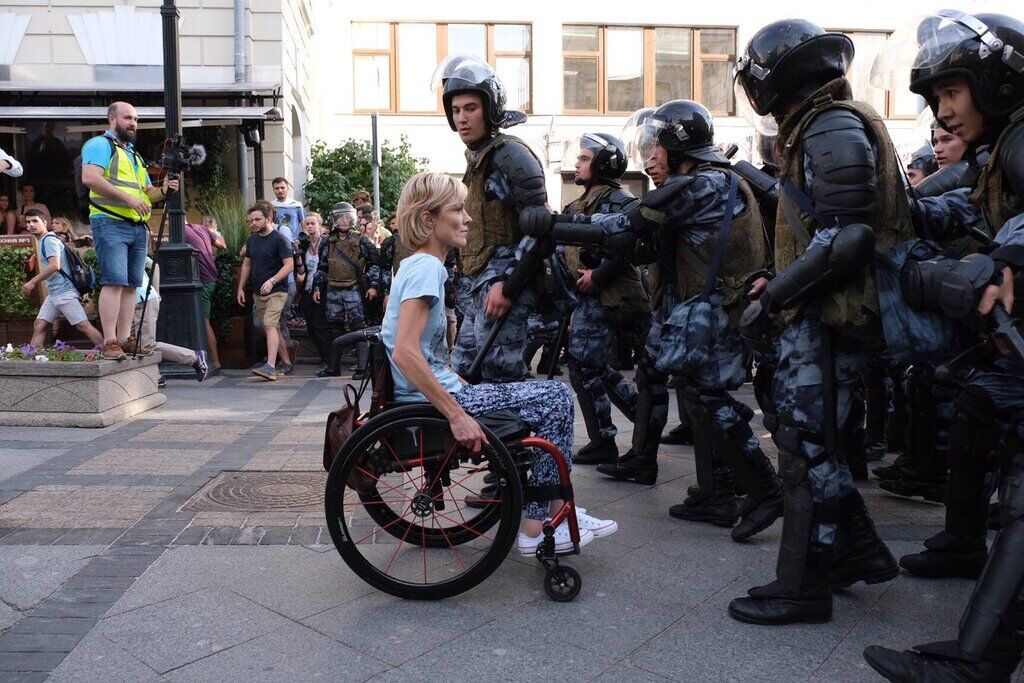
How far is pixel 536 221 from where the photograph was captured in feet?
12.9

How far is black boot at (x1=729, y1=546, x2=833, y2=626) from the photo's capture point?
302 centimetres

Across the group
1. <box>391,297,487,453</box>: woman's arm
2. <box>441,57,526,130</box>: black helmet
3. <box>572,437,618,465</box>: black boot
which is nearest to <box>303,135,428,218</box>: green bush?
<box>572,437,618,465</box>: black boot

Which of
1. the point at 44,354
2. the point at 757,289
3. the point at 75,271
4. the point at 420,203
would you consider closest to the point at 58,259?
the point at 75,271

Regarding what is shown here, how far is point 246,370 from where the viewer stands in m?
10.2

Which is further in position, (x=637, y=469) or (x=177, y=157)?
(x=177, y=157)

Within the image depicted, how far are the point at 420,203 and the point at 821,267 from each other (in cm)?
142

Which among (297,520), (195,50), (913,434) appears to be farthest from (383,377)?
(195,50)

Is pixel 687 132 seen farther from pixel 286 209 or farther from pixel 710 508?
pixel 286 209

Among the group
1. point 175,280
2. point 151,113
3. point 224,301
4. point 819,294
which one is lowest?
point 224,301

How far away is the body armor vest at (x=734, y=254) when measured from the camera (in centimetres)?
418

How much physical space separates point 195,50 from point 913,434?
1304 centimetres

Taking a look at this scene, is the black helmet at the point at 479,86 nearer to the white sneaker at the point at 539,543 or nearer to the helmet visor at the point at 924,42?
the helmet visor at the point at 924,42

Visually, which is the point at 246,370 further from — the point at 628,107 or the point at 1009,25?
the point at 628,107

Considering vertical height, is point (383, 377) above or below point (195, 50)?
below
